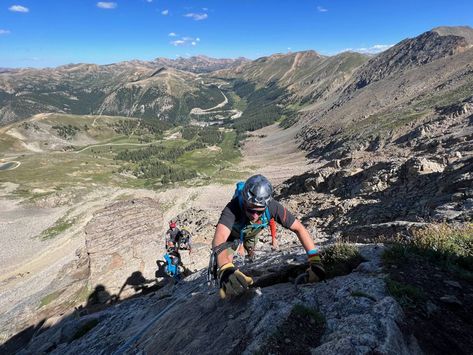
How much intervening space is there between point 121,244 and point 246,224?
2271cm

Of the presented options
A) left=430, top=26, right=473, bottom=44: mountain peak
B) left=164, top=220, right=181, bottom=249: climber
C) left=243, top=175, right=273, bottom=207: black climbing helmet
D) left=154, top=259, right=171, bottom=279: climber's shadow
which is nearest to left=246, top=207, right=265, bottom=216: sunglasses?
left=243, top=175, right=273, bottom=207: black climbing helmet

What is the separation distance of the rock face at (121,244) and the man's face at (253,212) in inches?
784

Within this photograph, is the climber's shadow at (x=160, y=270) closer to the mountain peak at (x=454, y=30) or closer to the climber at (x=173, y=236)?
the climber at (x=173, y=236)

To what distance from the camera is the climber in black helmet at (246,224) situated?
691 centimetres

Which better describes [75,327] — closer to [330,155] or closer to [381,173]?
[381,173]

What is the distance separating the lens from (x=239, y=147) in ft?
521

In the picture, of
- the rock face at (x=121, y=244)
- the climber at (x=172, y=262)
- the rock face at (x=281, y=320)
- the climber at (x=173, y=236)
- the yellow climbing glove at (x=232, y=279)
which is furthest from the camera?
the rock face at (x=121, y=244)

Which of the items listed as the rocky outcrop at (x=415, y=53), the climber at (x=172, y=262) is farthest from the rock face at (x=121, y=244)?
the rocky outcrop at (x=415, y=53)

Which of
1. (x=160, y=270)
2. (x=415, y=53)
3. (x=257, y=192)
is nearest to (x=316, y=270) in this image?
(x=257, y=192)

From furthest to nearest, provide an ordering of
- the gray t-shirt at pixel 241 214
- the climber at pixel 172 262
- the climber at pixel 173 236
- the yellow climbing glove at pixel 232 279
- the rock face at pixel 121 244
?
the rock face at pixel 121 244
the climber at pixel 173 236
the climber at pixel 172 262
the gray t-shirt at pixel 241 214
the yellow climbing glove at pixel 232 279

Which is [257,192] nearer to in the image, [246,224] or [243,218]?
[243,218]

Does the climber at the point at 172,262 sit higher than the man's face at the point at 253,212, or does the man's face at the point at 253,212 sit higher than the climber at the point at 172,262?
the man's face at the point at 253,212

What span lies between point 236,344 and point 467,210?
14.6 metres

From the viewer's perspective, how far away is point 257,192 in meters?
6.91
